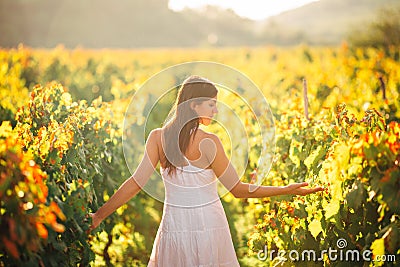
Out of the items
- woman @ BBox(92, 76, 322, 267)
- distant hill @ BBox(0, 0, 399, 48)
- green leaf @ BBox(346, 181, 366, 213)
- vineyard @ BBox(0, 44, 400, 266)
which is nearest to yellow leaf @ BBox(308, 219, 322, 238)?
vineyard @ BBox(0, 44, 400, 266)

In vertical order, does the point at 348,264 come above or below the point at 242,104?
below

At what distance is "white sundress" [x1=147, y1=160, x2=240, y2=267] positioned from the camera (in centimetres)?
335

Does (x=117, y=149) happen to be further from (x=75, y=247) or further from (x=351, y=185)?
(x=351, y=185)

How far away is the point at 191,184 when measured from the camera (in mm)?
3381

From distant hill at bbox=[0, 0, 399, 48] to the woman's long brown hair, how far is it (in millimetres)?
79394

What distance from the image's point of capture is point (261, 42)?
388 feet

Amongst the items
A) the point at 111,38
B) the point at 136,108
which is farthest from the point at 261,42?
the point at 136,108

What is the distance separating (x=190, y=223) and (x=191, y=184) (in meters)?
0.22

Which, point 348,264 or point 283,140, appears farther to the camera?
point 283,140

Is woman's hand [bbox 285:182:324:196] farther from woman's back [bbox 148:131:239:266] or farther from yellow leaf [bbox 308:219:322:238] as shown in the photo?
woman's back [bbox 148:131:239:266]

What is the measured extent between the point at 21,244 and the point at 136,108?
15.3ft

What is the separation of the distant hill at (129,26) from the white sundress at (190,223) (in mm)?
79378

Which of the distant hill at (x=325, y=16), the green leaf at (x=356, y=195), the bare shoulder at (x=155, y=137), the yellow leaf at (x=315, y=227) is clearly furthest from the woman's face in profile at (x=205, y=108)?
the distant hill at (x=325, y=16)

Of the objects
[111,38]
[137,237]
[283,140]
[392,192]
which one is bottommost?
[137,237]
